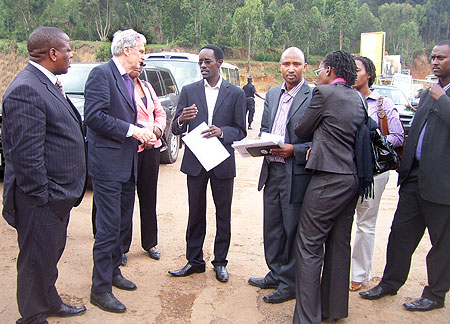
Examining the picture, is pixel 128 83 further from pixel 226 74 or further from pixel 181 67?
pixel 226 74

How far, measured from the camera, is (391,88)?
596 inches

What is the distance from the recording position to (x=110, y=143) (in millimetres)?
3555

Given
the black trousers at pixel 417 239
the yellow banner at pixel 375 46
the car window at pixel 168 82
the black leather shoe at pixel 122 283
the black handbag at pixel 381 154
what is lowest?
the black leather shoe at pixel 122 283

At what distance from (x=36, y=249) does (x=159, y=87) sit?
6234 millimetres

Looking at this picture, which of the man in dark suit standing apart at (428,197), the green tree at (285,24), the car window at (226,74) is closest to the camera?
the man in dark suit standing apart at (428,197)

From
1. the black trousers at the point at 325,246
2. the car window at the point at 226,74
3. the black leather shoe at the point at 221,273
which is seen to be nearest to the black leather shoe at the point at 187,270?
the black leather shoe at the point at 221,273

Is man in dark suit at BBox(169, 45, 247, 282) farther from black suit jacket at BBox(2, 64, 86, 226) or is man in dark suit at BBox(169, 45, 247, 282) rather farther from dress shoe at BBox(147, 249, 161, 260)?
black suit jacket at BBox(2, 64, 86, 226)

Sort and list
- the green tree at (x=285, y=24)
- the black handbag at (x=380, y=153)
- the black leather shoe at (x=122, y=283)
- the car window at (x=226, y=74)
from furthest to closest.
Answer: the green tree at (x=285, y=24)
the car window at (x=226, y=74)
the black leather shoe at (x=122, y=283)
the black handbag at (x=380, y=153)

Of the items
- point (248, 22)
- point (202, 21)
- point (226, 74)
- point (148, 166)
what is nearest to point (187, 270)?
point (148, 166)

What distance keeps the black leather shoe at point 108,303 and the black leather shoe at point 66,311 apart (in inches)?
5.9

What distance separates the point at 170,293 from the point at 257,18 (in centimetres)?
5668

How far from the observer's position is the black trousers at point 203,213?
162 inches

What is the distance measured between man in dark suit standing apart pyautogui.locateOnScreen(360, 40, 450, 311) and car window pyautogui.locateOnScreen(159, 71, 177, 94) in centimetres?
618

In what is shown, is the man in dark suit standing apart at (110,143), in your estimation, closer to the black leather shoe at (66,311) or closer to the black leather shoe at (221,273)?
the black leather shoe at (66,311)
